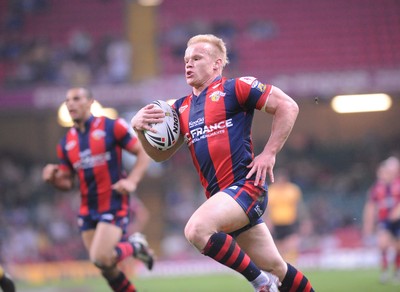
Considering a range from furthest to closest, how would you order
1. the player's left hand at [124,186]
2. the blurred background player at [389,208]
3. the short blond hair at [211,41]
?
the blurred background player at [389,208], the player's left hand at [124,186], the short blond hair at [211,41]

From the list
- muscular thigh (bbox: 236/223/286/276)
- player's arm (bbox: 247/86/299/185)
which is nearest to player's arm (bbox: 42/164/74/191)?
muscular thigh (bbox: 236/223/286/276)

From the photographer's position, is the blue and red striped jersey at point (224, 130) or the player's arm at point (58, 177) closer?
the blue and red striped jersey at point (224, 130)

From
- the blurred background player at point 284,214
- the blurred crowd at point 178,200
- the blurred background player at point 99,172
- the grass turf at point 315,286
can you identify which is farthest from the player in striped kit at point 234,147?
the blurred crowd at point 178,200

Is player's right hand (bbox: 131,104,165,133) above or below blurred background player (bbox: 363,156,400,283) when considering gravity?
above

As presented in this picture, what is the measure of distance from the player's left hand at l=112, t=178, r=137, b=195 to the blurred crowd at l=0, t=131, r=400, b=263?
10961 millimetres

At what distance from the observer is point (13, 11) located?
2355 centimetres

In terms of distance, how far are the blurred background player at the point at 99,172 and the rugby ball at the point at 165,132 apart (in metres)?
1.84

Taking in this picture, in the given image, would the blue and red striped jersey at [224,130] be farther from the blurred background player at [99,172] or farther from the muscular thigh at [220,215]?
the blurred background player at [99,172]

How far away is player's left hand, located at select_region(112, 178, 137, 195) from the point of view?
754cm

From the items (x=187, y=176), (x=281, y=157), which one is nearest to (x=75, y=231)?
(x=187, y=176)

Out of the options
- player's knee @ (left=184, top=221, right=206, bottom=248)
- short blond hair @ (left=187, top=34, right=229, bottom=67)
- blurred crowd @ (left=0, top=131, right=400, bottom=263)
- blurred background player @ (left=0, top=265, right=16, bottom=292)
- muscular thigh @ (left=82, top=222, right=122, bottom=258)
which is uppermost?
short blond hair @ (left=187, top=34, right=229, bottom=67)

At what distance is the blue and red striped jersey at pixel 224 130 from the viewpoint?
559cm

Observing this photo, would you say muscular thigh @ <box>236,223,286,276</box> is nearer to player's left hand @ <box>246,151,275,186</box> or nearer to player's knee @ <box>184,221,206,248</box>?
player's left hand @ <box>246,151,275,186</box>

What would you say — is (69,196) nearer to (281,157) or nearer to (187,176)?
(187,176)
